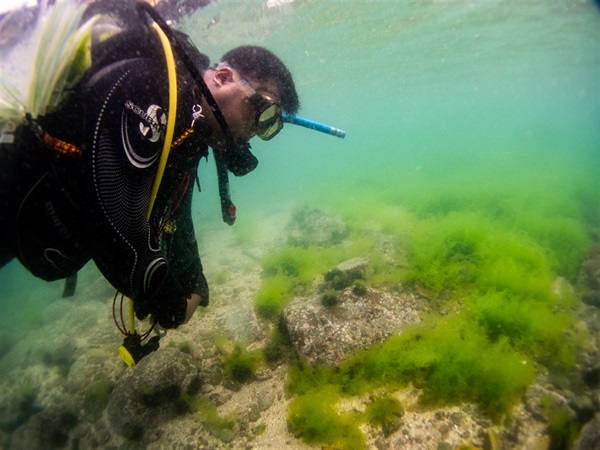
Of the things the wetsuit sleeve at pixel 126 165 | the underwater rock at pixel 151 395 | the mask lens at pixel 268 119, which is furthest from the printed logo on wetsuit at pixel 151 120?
the underwater rock at pixel 151 395

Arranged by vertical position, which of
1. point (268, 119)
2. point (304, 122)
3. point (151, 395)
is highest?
point (268, 119)

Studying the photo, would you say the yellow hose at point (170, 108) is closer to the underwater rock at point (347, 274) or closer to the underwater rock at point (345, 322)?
the underwater rock at point (345, 322)

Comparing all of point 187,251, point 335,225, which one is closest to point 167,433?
point 187,251

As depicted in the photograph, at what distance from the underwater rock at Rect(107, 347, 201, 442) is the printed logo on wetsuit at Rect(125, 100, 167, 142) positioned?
445 cm

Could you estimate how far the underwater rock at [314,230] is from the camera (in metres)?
11.8

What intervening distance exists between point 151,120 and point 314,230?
11747mm

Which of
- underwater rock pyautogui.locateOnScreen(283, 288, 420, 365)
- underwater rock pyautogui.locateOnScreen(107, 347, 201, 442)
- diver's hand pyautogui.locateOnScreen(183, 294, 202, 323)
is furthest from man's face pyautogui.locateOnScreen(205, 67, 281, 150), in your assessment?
underwater rock pyautogui.locateOnScreen(107, 347, 201, 442)

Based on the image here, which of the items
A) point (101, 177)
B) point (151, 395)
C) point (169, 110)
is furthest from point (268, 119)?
point (151, 395)

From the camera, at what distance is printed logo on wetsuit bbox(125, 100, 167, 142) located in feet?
5.42

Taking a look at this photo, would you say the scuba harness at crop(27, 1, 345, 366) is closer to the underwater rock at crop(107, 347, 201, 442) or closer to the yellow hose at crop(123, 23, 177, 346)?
the yellow hose at crop(123, 23, 177, 346)

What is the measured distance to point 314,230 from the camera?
1334 cm

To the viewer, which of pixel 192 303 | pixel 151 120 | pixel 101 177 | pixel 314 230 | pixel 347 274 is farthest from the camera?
pixel 314 230

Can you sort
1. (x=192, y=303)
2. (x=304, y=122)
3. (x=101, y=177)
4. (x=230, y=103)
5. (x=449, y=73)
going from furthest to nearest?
(x=449, y=73) → (x=192, y=303) → (x=304, y=122) → (x=230, y=103) → (x=101, y=177)

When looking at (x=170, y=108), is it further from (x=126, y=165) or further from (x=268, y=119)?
(x=268, y=119)
